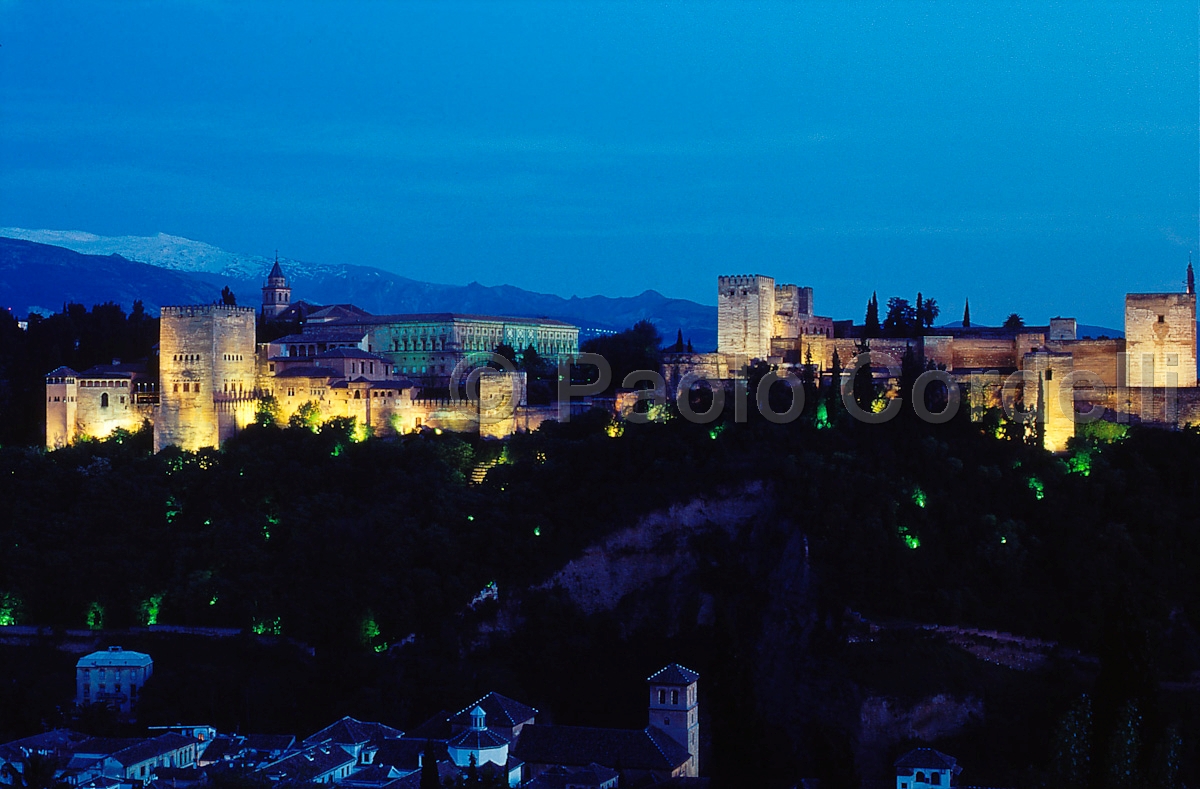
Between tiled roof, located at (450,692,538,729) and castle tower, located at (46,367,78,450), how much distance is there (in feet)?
62.1

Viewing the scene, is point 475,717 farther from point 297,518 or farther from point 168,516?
point 168,516

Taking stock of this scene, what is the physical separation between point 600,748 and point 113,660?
40.3 ft

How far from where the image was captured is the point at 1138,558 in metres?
44.6

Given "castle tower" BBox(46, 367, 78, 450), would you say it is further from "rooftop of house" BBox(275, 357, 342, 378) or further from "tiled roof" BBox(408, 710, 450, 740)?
"tiled roof" BBox(408, 710, 450, 740)

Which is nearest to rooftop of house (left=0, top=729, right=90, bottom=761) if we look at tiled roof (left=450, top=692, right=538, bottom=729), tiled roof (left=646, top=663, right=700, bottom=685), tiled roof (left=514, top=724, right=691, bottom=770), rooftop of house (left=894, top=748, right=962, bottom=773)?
tiled roof (left=450, top=692, right=538, bottom=729)

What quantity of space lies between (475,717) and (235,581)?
9.91 meters

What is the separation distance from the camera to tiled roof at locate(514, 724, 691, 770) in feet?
120

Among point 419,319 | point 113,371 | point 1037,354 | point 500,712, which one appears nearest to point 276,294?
point 419,319

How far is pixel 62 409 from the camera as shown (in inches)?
2058

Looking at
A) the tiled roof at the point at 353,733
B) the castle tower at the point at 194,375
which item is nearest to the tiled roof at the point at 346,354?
the castle tower at the point at 194,375

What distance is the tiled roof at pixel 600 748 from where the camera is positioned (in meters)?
36.7

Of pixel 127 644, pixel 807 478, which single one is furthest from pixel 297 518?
pixel 807 478

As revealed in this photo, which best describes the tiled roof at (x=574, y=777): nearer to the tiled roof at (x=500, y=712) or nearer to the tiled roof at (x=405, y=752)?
the tiled roof at (x=500, y=712)

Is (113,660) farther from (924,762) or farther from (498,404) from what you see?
(924,762)
